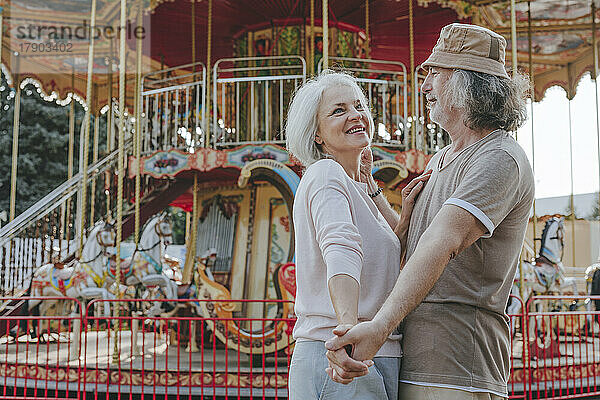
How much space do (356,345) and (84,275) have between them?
29.6 feet

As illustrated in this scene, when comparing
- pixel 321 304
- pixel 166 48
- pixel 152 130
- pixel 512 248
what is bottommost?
pixel 321 304

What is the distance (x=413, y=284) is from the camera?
1610 mm

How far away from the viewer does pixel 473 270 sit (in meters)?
1.76

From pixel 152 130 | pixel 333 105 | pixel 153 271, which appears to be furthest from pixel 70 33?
pixel 333 105

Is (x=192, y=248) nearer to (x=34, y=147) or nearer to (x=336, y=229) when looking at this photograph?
(x=336, y=229)

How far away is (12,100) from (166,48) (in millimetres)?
17139

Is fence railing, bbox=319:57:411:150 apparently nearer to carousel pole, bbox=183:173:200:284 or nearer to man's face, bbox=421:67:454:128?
carousel pole, bbox=183:173:200:284

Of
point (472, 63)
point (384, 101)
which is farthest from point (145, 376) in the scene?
Answer: point (472, 63)

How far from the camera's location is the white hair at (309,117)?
2.08 meters

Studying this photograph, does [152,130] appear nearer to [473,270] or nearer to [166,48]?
[166,48]

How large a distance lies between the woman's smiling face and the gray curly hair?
0.30 meters

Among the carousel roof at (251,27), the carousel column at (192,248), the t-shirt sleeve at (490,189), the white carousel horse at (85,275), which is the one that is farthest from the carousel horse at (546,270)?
the t-shirt sleeve at (490,189)

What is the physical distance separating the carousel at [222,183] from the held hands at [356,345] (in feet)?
18.7

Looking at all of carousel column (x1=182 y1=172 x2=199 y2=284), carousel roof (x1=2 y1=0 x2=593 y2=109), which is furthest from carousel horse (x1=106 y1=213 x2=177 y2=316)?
carousel roof (x1=2 y1=0 x2=593 y2=109)
